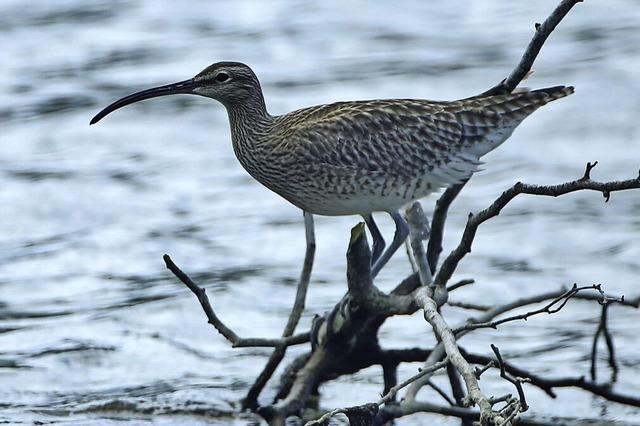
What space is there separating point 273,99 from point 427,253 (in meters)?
6.53

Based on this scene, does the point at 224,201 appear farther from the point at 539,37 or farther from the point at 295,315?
the point at 539,37

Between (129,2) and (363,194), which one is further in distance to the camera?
(129,2)

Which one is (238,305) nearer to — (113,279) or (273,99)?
(113,279)

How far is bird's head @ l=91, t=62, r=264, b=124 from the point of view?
26.1 feet

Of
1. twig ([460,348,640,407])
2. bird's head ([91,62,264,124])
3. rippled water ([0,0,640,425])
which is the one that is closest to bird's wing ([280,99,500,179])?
bird's head ([91,62,264,124])

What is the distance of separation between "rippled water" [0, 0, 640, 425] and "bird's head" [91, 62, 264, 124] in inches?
62.5

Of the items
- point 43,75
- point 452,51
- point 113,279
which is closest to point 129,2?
point 43,75

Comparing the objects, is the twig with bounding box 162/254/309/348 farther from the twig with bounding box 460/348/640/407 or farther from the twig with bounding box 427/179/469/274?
the twig with bounding box 460/348/640/407

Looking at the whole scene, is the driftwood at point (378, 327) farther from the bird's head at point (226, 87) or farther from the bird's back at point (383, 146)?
the bird's head at point (226, 87)

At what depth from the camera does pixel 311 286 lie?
33.5 feet

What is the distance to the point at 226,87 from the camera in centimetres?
815

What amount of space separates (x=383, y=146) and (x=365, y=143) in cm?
10

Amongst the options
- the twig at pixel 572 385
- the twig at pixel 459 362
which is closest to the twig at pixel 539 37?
the twig at pixel 459 362

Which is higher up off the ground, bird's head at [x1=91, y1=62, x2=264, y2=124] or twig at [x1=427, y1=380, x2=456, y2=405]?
bird's head at [x1=91, y1=62, x2=264, y2=124]
